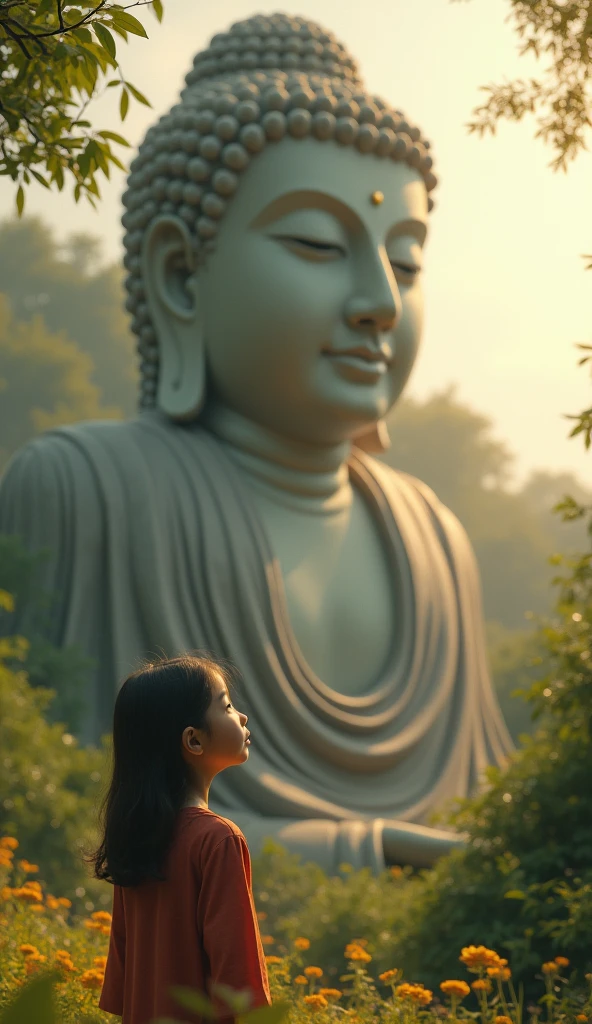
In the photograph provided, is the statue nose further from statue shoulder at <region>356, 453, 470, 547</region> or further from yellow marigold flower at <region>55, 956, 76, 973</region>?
yellow marigold flower at <region>55, 956, 76, 973</region>

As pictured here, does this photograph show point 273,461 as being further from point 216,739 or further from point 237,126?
point 216,739

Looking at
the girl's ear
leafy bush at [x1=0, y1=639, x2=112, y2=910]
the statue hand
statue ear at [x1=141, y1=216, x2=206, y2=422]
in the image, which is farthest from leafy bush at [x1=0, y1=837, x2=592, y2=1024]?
statue ear at [x1=141, y1=216, x2=206, y2=422]

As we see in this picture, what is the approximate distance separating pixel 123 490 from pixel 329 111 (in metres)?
1.90

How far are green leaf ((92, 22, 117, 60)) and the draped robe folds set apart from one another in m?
3.55

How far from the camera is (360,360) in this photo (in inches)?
232

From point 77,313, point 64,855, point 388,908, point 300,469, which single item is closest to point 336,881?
point 388,908

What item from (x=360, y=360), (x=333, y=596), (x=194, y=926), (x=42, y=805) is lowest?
(x=42, y=805)

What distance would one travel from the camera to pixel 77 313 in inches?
822

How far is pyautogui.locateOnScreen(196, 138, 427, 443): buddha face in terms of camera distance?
5777mm

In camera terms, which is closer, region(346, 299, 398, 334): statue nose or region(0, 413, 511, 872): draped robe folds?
region(0, 413, 511, 872): draped robe folds

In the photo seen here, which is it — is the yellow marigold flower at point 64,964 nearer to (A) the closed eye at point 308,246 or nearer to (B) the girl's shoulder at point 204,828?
(B) the girl's shoulder at point 204,828

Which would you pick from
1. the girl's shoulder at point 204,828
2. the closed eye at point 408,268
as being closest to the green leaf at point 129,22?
the girl's shoulder at point 204,828

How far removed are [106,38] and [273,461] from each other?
4.06 m

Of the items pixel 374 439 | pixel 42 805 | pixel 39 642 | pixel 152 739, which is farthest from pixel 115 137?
pixel 374 439
